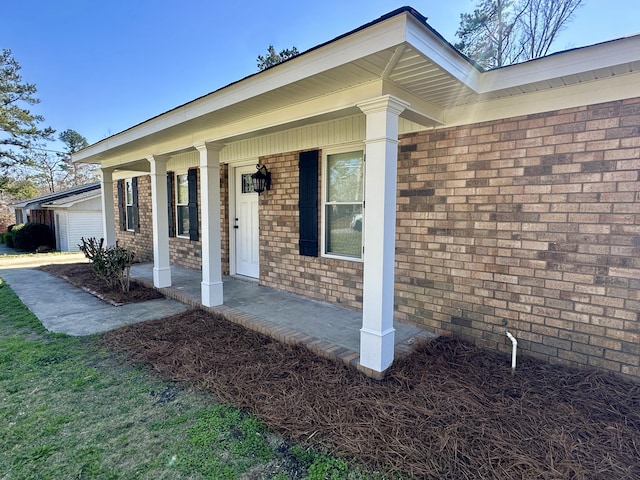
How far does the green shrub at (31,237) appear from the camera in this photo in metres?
13.9

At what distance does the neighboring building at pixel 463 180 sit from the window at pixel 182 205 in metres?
2.97

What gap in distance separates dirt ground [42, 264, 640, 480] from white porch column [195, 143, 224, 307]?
3.66 feet

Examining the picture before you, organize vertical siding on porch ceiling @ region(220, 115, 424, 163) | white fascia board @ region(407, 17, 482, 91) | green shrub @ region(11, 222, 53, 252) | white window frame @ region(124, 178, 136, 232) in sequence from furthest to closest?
green shrub @ region(11, 222, 53, 252) → white window frame @ region(124, 178, 136, 232) → vertical siding on porch ceiling @ region(220, 115, 424, 163) → white fascia board @ region(407, 17, 482, 91)

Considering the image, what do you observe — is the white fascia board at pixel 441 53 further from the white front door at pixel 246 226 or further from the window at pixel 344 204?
the white front door at pixel 246 226

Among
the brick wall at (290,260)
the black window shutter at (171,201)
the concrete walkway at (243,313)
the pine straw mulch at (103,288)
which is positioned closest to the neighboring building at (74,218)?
the pine straw mulch at (103,288)

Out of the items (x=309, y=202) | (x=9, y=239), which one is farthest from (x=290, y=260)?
(x=9, y=239)

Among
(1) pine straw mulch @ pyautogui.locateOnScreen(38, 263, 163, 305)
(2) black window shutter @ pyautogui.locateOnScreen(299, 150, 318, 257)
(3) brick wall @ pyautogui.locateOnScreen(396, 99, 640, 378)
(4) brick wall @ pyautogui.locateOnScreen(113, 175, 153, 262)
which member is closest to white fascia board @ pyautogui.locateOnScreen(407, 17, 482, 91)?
(3) brick wall @ pyautogui.locateOnScreen(396, 99, 640, 378)

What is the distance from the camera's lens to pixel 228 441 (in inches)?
82.7

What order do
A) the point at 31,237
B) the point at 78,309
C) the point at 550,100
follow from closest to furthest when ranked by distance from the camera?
the point at 550,100
the point at 78,309
the point at 31,237

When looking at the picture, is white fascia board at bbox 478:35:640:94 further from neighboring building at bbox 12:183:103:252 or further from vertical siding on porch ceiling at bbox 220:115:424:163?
neighboring building at bbox 12:183:103:252

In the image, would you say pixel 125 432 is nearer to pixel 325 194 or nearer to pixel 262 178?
pixel 325 194

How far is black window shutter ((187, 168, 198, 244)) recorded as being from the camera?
6.86m

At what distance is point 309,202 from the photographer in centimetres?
475

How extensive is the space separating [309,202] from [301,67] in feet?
7.46
